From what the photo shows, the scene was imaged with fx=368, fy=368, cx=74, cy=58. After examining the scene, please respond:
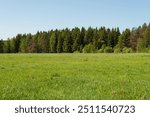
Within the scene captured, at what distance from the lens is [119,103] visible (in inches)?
579

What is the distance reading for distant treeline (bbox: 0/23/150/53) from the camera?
154875 millimetres

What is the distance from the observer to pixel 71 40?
161m

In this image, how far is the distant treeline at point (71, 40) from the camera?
6097 inches

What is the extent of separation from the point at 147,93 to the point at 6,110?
714cm

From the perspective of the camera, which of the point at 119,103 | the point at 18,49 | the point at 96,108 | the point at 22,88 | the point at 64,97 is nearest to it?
the point at 96,108

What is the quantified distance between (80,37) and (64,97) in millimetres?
146538

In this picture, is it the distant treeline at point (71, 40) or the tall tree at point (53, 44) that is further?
the tall tree at point (53, 44)

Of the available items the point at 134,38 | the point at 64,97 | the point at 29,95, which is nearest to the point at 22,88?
the point at 29,95

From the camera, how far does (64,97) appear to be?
1641 cm

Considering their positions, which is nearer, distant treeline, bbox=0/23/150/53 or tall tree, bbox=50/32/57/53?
distant treeline, bbox=0/23/150/53

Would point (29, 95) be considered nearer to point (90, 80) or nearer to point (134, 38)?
point (90, 80)

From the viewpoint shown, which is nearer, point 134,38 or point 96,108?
point 96,108

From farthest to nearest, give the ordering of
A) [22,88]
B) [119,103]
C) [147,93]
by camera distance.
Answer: [22,88] < [147,93] < [119,103]

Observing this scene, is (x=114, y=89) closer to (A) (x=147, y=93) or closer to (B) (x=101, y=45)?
(A) (x=147, y=93)
